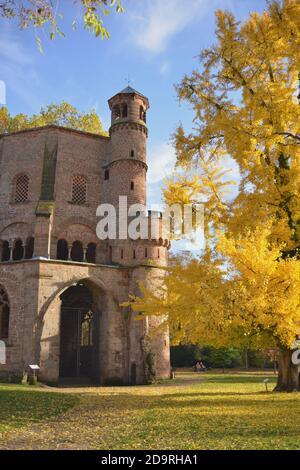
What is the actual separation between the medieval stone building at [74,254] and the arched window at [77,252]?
70 millimetres

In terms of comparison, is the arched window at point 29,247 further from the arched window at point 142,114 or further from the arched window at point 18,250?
the arched window at point 142,114

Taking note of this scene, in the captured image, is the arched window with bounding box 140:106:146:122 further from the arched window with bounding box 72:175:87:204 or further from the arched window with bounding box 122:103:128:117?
the arched window with bounding box 72:175:87:204

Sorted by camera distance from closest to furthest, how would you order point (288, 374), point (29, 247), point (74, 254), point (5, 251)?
1. point (288, 374)
2. point (29, 247)
3. point (5, 251)
4. point (74, 254)

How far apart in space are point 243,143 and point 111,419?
8099 mm

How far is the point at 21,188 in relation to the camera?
90.3ft

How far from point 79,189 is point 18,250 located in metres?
5.49

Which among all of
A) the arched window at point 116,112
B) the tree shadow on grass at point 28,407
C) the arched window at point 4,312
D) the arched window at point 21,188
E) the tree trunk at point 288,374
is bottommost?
the tree shadow on grass at point 28,407

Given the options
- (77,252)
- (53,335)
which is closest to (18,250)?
(77,252)

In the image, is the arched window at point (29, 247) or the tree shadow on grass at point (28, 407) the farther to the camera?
the arched window at point (29, 247)

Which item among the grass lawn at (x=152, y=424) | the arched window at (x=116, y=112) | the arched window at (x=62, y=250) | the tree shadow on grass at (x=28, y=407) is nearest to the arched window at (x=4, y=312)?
the arched window at (x=62, y=250)

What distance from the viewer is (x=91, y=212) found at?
89.7 ft

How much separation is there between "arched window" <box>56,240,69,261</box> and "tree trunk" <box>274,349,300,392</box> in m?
15.7

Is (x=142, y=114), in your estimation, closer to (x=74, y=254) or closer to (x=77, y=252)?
(x=77, y=252)

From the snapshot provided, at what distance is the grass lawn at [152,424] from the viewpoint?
21.7 feet
